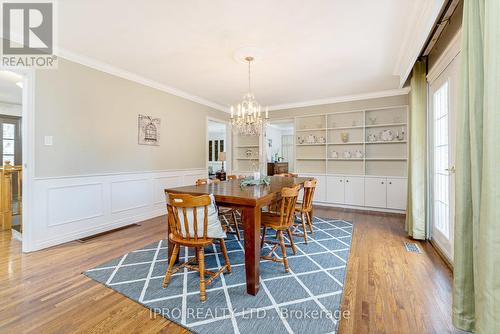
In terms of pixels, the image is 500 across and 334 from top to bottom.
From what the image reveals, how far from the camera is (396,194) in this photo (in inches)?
179

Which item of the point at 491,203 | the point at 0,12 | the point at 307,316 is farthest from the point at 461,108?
the point at 0,12

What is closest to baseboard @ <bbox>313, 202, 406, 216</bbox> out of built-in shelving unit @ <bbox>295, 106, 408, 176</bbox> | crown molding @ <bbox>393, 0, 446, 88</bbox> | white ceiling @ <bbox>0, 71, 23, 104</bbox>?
built-in shelving unit @ <bbox>295, 106, 408, 176</bbox>

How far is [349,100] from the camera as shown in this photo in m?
5.03

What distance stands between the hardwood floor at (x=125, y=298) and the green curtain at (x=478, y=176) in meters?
0.48

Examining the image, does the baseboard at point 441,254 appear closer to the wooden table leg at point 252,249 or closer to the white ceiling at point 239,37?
the wooden table leg at point 252,249

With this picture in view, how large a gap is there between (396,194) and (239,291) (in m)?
4.05

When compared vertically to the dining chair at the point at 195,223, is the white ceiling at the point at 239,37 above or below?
above

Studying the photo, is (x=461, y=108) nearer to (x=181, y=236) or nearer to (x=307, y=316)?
(x=307, y=316)

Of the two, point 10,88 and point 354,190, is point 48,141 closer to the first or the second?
point 10,88

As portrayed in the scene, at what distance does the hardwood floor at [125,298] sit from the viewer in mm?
1520

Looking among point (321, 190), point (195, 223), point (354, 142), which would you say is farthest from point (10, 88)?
point (354, 142)

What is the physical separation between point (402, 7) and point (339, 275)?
2.58 metres

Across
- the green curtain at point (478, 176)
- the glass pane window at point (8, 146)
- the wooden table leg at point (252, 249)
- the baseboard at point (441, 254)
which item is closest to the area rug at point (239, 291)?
the wooden table leg at point (252, 249)

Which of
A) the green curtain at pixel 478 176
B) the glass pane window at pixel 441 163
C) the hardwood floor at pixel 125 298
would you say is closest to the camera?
the green curtain at pixel 478 176
